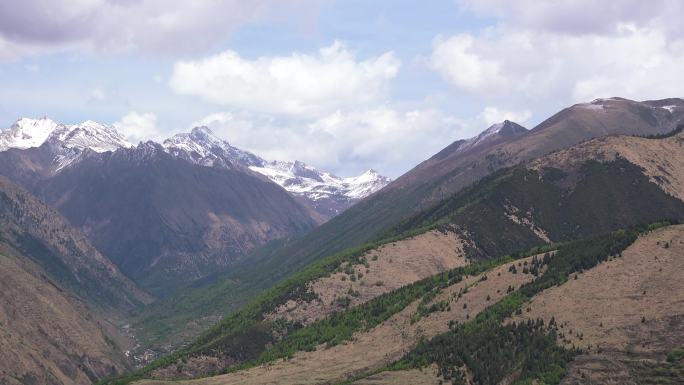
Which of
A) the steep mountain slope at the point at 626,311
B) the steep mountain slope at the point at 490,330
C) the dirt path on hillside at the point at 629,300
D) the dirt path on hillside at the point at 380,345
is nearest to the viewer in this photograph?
the steep mountain slope at the point at 626,311

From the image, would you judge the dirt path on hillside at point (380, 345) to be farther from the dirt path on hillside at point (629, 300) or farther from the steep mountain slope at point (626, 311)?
the steep mountain slope at point (626, 311)

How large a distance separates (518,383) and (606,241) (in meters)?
53.6

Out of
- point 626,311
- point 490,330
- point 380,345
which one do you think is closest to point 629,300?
point 626,311

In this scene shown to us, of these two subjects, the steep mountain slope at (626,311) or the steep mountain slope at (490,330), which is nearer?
the steep mountain slope at (626,311)

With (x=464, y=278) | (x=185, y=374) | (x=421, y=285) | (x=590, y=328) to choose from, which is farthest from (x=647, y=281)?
(x=185, y=374)

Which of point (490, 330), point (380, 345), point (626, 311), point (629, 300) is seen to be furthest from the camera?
point (380, 345)

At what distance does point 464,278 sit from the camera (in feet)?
575

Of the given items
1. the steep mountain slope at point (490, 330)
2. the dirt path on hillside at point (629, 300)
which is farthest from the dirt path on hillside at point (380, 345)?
the dirt path on hillside at point (629, 300)

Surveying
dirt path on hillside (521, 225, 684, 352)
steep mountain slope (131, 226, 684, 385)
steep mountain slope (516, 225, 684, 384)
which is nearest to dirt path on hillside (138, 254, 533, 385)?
steep mountain slope (131, 226, 684, 385)

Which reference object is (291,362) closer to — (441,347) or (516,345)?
(441,347)

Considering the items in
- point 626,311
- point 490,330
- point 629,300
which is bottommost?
point 626,311

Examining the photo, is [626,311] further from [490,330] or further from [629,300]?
[490,330]

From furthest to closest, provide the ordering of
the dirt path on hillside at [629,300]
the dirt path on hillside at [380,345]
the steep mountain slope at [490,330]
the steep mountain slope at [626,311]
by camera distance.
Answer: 1. the dirt path on hillside at [380,345]
2. the steep mountain slope at [490,330]
3. the dirt path on hillside at [629,300]
4. the steep mountain slope at [626,311]

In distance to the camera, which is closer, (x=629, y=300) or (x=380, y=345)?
(x=629, y=300)
